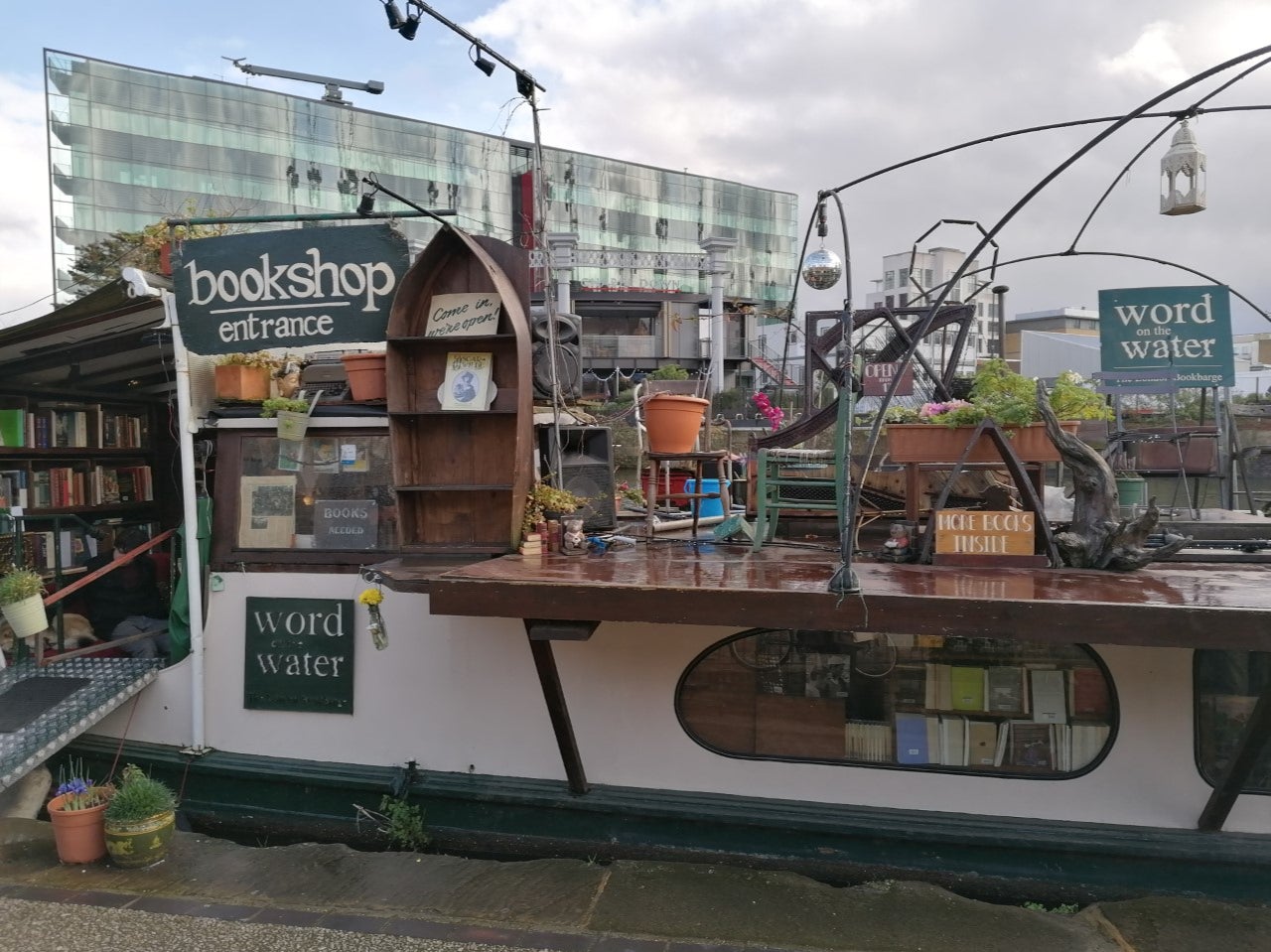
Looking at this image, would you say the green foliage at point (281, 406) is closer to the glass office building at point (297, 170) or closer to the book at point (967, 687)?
the book at point (967, 687)

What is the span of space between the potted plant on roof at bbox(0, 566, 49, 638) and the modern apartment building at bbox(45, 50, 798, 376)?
2529cm

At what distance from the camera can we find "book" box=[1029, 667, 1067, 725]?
454 cm

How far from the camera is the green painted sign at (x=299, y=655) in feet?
17.9

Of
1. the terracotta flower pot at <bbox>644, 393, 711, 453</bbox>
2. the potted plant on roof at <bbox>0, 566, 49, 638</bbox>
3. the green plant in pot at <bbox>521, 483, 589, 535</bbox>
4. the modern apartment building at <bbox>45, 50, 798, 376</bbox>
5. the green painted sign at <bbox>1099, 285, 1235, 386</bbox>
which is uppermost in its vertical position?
the modern apartment building at <bbox>45, 50, 798, 376</bbox>

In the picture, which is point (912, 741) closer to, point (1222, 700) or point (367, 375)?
point (1222, 700)

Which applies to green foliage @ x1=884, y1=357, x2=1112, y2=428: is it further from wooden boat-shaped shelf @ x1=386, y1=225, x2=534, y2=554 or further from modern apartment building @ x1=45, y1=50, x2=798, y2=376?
modern apartment building @ x1=45, y1=50, x2=798, y2=376

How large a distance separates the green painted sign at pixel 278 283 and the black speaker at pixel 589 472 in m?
1.52

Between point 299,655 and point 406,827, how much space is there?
1.27 meters

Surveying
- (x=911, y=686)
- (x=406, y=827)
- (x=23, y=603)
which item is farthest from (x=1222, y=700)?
(x=23, y=603)

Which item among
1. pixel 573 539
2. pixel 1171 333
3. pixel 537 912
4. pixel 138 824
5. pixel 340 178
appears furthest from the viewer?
pixel 340 178

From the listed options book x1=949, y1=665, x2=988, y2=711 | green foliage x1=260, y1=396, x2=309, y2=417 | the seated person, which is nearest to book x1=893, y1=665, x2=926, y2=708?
book x1=949, y1=665, x2=988, y2=711

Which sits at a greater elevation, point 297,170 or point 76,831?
point 297,170

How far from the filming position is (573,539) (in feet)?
17.7

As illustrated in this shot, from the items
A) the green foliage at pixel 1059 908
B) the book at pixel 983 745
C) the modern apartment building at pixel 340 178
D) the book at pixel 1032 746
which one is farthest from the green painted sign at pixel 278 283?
the modern apartment building at pixel 340 178
